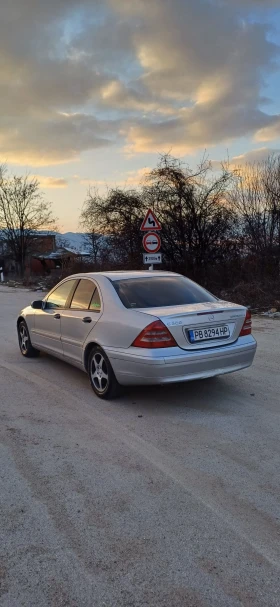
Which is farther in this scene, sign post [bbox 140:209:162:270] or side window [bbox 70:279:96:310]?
Result: sign post [bbox 140:209:162:270]

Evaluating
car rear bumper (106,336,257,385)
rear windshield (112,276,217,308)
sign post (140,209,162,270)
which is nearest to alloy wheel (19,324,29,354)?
rear windshield (112,276,217,308)

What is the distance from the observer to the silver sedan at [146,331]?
15.4ft

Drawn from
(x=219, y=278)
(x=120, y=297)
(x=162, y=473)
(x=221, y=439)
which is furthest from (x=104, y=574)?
(x=219, y=278)

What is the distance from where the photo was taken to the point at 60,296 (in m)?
6.63

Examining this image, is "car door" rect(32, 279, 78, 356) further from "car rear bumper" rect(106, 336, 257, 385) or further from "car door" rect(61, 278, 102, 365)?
"car rear bumper" rect(106, 336, 257, 385)

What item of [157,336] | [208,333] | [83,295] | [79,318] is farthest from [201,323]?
[83,295]

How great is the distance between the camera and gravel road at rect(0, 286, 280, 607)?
233cm

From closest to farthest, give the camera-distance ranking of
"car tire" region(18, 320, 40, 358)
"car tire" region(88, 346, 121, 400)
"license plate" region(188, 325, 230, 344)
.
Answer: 1. "license plate" region(188, 325, 230, 344)
2. "car tire" region(88, 346, 121, 400)
3. "car tire" region(18, 320, 40, 358)

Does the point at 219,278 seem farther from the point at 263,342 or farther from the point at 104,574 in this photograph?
the point at 104,574

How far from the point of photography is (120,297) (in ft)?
17.4

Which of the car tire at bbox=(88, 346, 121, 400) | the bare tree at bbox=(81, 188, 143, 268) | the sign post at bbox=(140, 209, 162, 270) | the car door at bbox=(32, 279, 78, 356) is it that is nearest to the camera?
the car tire at bbox=(88, 346, 121, 400)

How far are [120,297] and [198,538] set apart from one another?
304 cm

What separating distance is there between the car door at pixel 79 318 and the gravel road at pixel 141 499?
0.66m

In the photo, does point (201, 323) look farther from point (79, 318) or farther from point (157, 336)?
point (79, 318)
